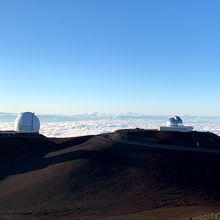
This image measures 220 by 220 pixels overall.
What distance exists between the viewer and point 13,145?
5553 cm

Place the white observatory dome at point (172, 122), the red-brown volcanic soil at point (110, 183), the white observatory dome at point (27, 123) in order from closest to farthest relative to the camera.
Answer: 1. the red-brown volcanic soil at point (110, 183)
2. the white observatory dome at point (27, 123)
3. the white observatory dome at point (172, 122)

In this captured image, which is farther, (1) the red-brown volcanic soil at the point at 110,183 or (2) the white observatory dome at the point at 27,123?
(2) the white observatory dome at the point at 27,123

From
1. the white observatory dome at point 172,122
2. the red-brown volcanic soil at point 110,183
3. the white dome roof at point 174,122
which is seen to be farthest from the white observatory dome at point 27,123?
the white dome roof at point 174,122

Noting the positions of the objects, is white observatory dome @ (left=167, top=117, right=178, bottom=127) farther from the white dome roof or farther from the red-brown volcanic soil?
the red-brown volcanic soil

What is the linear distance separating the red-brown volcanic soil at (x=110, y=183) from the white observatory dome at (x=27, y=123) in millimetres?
13297

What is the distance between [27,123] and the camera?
65.8 meters

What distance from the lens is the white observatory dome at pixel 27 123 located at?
2591 inches

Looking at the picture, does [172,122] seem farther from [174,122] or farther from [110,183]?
[110,183]

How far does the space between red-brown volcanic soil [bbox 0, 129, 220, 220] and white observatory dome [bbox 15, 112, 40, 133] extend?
1330 centimetres

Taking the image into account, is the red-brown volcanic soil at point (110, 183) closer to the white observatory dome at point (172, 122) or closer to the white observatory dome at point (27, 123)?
the white observatory dome at point (27, 123)

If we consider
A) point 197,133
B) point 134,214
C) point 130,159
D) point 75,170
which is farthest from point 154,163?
point 197,133

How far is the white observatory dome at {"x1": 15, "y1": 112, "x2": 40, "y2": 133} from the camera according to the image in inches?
2591

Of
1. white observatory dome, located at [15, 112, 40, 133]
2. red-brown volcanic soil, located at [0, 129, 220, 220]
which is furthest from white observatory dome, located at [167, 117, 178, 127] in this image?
white observatory dome, located at [15, 112, 40, 133]

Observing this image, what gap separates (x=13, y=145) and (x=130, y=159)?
17.9m
